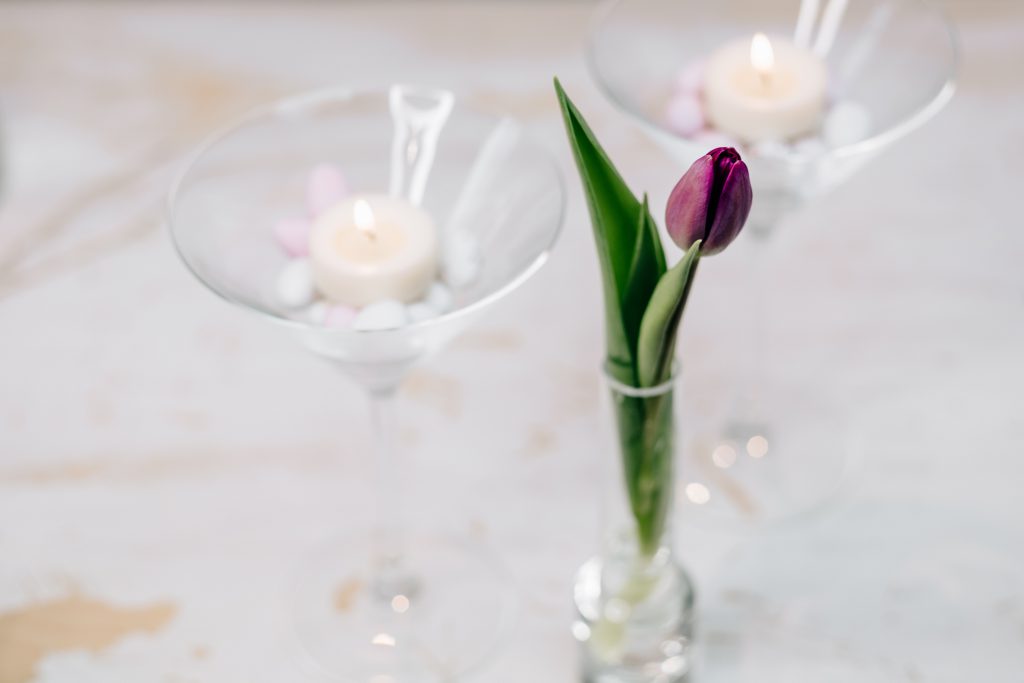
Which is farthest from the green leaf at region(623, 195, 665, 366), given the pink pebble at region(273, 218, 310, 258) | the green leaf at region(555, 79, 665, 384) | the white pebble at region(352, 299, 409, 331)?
the pink pebble at region(273, 218, 310, 258)

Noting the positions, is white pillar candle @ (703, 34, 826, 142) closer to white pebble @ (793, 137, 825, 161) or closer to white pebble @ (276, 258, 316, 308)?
white pebble @ (793, 137, 825, 161)

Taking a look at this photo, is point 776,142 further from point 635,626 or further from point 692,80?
point 635,626

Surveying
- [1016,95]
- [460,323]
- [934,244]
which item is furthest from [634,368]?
[1016,95]

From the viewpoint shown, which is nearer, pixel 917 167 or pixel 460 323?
pixel 460 323

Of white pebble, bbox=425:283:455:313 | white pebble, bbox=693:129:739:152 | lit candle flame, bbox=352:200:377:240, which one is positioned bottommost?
white pebble, bbox=425:283:455:313

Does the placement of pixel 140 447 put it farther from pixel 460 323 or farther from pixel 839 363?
pixel 839 363

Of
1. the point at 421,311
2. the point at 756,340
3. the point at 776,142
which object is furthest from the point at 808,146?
the point at 421,311

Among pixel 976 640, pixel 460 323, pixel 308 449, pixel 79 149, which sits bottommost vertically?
pixel 976 640
